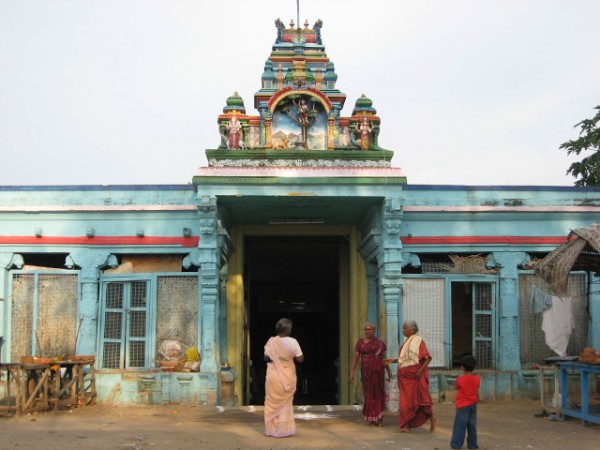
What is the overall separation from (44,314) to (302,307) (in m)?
11.4

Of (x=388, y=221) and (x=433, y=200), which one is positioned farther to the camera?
(x=433, y=200)

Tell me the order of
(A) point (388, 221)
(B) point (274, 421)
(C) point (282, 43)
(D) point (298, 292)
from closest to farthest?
1. (B) point (274, 421)
2. (A) point (388, 221)
3. (C) point (282, 43)
4. (D) point (298, 292)

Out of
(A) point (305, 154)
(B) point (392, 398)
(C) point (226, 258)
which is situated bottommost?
(B) point (392, 398)

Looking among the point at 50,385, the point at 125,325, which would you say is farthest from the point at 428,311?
the point at 50,385

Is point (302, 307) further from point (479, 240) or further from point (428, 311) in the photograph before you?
point (479, 240)

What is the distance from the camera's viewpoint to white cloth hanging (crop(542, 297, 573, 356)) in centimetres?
1437

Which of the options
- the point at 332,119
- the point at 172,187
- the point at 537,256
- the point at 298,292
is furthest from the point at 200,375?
the point at 298,292

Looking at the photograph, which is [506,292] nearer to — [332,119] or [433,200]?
[433,200]

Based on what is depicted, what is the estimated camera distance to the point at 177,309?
48.2ft

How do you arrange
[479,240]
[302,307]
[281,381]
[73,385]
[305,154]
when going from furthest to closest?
1. [302,307]
2. [479,240]
3. [305,154]
4. [73,385]
5. [281,381]

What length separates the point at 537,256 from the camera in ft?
50.0

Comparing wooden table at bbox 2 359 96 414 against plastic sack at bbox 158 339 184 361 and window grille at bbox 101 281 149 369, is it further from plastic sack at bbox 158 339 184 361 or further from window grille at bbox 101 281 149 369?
plastic sack at bbox 158 339 184 361

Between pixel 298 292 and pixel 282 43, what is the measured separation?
1002cm

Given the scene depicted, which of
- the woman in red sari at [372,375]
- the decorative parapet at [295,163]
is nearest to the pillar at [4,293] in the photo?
the decorative parapet at [295,163]
